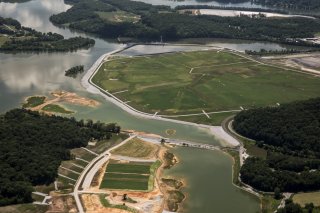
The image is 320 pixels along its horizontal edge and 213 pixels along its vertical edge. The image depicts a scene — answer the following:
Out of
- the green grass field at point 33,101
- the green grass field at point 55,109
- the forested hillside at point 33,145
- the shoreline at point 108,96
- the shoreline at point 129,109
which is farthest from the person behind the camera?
the green grass field at point 33,101

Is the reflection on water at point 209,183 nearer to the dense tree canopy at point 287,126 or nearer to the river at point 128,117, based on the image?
the river at point 128,117

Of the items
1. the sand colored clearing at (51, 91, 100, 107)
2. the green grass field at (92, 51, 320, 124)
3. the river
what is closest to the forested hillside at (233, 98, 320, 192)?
the river

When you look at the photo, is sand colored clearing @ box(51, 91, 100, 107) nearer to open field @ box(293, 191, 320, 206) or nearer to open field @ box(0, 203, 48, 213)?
open field @ box(0, 203, 48, 213)

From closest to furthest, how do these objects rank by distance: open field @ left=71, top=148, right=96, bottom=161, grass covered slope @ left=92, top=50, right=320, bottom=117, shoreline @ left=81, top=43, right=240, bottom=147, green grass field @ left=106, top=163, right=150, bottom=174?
green grass field @ left=106, top=163, right=150, bottom=174 < open field @ left=71, top=148, right=96, bottom=161 < shoreline @ left=81, top=43, right=240, bottom=147 < grass covered slope @ left=92, top=50, right=320, bottom=117

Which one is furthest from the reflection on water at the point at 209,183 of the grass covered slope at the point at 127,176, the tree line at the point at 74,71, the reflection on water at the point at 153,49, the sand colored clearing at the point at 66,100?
the reflection on water at the point at 153,49

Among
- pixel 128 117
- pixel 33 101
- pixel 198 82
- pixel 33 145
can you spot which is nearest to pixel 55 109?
pixel 33 101

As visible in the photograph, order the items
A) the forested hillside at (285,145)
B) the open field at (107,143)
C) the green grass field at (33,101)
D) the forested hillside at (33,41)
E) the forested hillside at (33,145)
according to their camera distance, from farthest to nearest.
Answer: the forested hillside at (33,41) → the green grass field at (33,101) → the open field at (107,143) → the forested hillside at (285,145) → the forested hillside at (33,145)

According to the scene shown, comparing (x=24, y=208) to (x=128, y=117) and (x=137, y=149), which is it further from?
(x=128, y=117)

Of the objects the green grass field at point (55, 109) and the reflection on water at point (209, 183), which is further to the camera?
the green grass field at point (55, 109)

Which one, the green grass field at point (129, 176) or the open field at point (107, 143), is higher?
the open field at point (107, 143)
